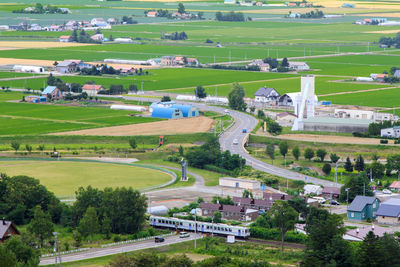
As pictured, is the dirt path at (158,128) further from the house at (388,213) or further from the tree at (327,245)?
the tree at (327,245)

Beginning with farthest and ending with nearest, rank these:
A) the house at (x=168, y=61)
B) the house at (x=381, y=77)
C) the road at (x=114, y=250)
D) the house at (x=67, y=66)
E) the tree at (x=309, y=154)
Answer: the house at (x=168, y=61)
the house at (x=67, y=66)
the house at (x=381, y=77)
the tree at (x=309, y=154)
the road at (x=114, y=250)

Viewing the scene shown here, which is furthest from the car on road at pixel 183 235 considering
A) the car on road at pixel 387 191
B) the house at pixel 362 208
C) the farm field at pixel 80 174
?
the car on road at pixel 387 191

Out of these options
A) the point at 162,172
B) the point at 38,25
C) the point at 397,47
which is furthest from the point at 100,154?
the point at 38,25

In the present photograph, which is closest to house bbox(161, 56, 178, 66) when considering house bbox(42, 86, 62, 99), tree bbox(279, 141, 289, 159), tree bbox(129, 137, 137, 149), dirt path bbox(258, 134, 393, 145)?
house bbox(42, 86, 62, 99)

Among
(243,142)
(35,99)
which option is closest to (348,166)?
(243,142)

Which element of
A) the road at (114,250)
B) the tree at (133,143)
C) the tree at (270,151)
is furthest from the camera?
the tree at (133,143)

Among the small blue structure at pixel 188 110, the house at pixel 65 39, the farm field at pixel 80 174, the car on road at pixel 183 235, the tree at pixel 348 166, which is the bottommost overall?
the car on road at pixel 183 235
